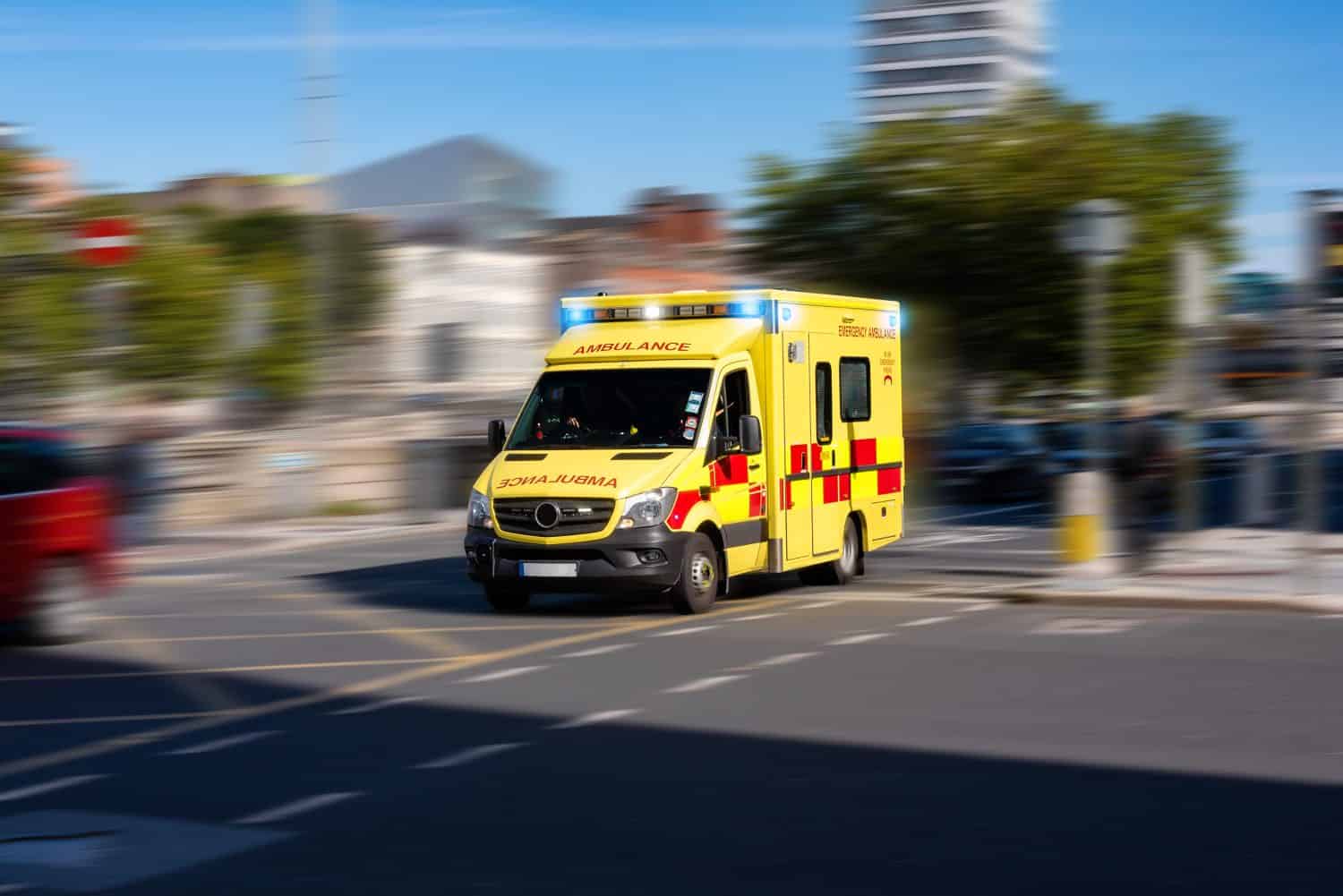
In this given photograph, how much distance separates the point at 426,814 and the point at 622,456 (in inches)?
319

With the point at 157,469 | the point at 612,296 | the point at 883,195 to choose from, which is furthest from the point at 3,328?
the point at 612,296

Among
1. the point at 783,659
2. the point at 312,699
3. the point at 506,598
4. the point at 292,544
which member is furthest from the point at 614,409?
the point at 292,544

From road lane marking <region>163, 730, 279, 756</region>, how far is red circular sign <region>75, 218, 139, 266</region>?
31.4m

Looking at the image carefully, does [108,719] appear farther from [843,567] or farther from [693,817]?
Result: [843,567]

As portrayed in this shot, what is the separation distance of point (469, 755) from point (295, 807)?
54.5 inches

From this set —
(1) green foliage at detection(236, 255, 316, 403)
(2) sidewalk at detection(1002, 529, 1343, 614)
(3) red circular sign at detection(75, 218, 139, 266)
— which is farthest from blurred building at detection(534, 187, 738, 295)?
(2) sidewalk at detection(1002, 529, 1343, 614)

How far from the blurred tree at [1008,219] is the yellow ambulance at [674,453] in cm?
1465

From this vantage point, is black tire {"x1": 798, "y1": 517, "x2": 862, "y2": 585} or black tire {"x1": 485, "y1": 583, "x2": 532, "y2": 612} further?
black tire {"x1": 798, "y1": 517, "x2": 862, "y2": 585}

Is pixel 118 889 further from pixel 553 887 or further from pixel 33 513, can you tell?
pixel 33 513

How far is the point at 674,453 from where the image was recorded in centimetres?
1527

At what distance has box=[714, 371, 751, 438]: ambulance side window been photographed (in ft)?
51.5

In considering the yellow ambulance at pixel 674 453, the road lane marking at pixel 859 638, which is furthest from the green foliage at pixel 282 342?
the road lane marking at pixel 859 638

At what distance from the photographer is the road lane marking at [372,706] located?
10.2m

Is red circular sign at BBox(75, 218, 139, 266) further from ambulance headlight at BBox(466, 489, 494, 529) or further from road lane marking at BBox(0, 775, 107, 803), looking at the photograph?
road lane marking at BBox(0, 775, 107, 803)
